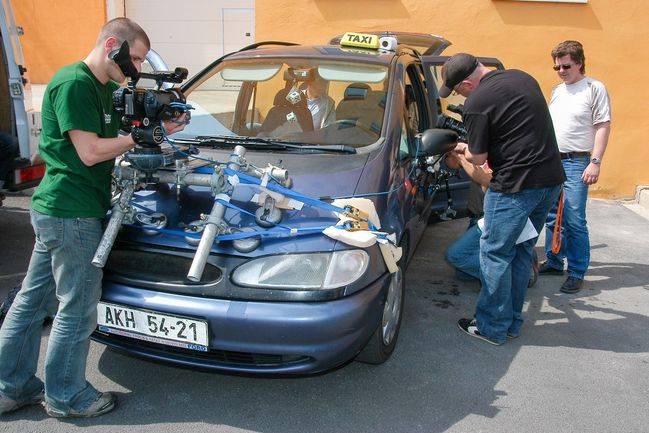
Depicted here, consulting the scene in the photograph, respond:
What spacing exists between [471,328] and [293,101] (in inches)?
73.9

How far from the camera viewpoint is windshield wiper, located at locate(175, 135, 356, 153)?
10.7 ft

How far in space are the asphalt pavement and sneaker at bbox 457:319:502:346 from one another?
0.05m

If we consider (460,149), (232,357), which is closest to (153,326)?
(232,357)

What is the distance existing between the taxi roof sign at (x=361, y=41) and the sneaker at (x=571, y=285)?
235cm

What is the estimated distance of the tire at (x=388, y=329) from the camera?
117 inches

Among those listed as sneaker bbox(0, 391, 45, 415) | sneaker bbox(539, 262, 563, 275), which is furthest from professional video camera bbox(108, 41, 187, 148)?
sneaker bbox(539, 262, 563, 275)

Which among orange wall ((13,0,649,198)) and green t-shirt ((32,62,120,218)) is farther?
orange wall ((13,0,649,198))

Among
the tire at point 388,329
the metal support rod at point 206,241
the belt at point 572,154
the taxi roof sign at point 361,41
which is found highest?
the taxi roof sign at point 361,41

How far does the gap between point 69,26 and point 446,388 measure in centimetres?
1029

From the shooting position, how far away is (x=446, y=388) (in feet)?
9.91

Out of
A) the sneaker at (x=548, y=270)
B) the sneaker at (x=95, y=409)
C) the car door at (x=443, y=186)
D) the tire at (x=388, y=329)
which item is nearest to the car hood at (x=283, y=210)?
the tire at (x=388, y=329)

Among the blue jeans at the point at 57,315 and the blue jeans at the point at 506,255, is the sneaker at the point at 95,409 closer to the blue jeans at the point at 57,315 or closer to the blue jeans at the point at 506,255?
the blue jeans at the point at 57,315

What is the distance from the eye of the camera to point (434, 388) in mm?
3016

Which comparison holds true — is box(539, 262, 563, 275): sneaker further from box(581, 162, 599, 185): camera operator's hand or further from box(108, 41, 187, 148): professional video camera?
box(108, 41, 187, 148): professional video camera
